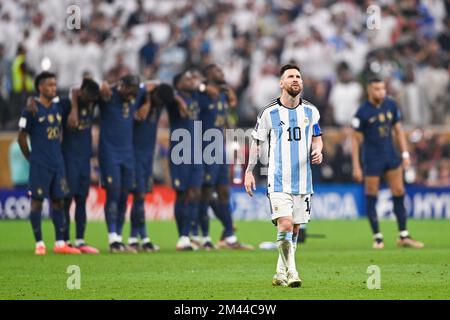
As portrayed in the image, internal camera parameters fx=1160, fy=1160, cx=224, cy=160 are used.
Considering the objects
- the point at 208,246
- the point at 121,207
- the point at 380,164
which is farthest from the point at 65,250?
the point at 380,164

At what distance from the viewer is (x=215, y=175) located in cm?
1970

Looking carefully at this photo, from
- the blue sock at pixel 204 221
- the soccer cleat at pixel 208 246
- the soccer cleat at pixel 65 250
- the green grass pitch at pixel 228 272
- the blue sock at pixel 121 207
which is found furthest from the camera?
the blue sock at pixel 204 221

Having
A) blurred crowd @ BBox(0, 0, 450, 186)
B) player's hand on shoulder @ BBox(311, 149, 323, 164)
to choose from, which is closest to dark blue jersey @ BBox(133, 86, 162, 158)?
player's hand on shoulder @ BBox(311, 149, 323, 164)

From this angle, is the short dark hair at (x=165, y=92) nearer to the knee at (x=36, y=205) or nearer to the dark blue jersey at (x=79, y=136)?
the dark blue jersey at (x=79, y=136)

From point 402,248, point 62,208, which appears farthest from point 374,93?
point 62,208

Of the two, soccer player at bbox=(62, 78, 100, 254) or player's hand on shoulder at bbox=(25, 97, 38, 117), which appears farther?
soccer player at bbox=(62, 78, 100, 254)

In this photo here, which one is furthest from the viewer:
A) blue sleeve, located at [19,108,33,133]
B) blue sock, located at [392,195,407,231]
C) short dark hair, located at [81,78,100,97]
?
blue sock, located at [392,195,407,231]

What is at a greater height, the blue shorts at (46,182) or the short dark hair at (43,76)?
the short dark hair at (43,76)

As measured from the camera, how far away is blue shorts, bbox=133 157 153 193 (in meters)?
19.3

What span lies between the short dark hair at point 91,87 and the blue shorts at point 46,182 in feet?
4.30

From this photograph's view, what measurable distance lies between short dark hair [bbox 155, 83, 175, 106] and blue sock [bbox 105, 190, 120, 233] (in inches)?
68.7

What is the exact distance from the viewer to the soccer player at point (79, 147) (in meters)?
18.8

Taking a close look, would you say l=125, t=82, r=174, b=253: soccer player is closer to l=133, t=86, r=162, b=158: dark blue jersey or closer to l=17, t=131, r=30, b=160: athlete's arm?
l=133, t=86, r=162, b=158: dark blue jersey

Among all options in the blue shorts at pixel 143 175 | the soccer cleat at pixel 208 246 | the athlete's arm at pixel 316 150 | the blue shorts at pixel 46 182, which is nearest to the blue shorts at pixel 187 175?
the blue shorts at pixel 143 175
